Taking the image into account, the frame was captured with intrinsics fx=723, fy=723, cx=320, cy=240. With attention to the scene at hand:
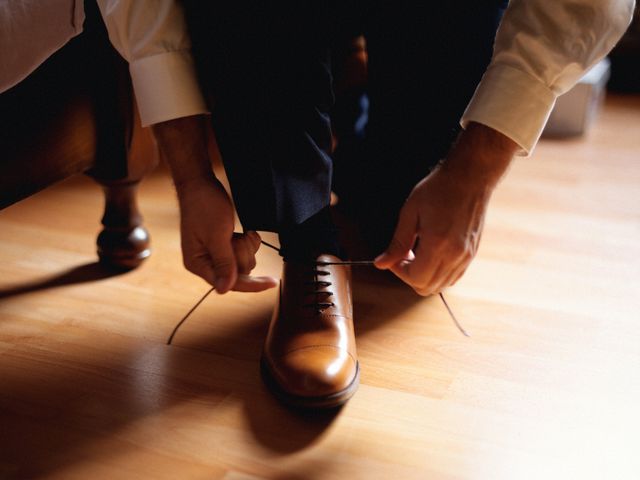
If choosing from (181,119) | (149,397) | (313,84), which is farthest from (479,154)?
(149,397)

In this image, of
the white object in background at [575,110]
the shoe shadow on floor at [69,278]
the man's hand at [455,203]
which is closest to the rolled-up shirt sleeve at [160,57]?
the man's hand at [455,203]

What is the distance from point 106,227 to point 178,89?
355mm

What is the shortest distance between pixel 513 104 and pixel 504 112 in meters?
0.01

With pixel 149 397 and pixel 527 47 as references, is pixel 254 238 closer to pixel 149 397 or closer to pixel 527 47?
pixel 149 397

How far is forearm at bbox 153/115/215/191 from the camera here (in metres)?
0.68

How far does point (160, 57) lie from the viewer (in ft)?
2.23

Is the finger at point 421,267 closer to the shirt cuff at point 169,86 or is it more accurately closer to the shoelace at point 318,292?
the shoelace at point 318,292

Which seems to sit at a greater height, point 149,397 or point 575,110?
point 149,397

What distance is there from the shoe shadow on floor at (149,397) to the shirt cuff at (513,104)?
310 millimetres

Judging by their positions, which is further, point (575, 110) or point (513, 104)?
point (575, 110)

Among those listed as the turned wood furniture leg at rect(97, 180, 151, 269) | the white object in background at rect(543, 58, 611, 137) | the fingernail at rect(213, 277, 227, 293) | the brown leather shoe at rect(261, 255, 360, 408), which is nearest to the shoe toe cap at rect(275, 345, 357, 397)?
the brown leather shoe at rect(261, 255, 360, 408)

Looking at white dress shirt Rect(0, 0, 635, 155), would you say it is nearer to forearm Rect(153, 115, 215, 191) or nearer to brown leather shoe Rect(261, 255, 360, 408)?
forearm Rect(153, 115, 215, 191)

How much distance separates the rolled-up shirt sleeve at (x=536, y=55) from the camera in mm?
611

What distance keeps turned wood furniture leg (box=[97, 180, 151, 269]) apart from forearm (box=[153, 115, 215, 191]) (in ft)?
0.89
